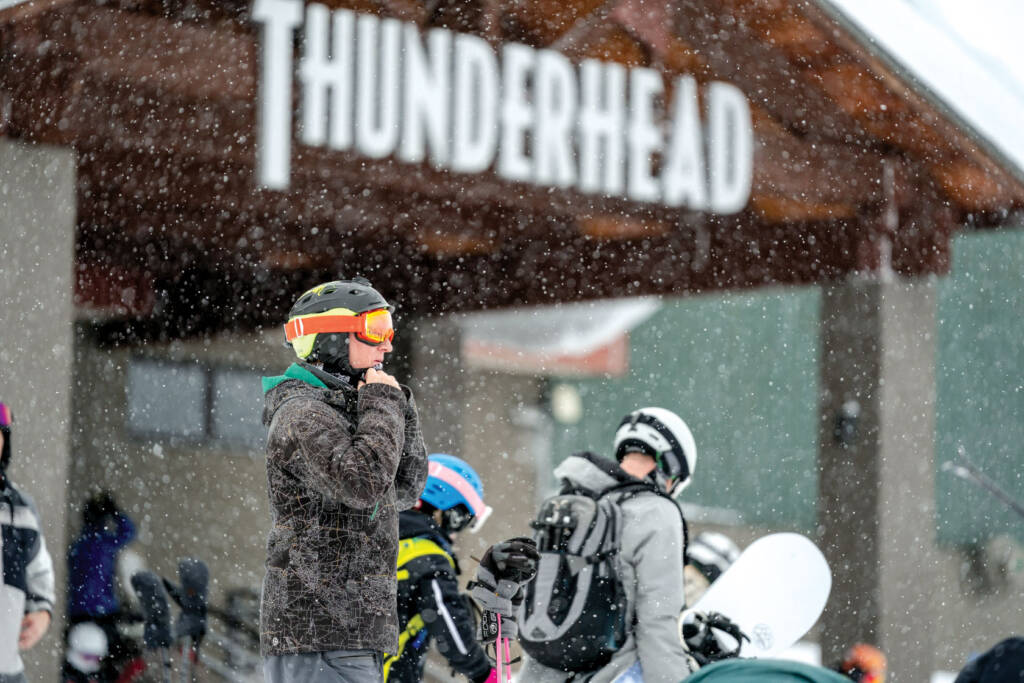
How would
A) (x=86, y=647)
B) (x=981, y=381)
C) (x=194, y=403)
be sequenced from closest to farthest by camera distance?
(x=86, y=647)
(x=194, y=403)
(x=981, y=381)

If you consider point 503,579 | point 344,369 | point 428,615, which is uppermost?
point 344,369

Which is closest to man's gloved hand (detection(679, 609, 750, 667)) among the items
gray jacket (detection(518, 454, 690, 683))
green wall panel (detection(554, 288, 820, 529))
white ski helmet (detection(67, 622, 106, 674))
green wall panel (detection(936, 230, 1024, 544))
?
gray jacket (detection(518, 454, 690, 683))

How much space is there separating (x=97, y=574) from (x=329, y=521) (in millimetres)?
5670

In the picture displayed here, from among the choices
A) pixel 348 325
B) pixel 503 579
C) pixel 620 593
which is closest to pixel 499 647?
pixel 503 579

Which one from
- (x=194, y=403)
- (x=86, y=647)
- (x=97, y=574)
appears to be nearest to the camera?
(x=86, y=647)

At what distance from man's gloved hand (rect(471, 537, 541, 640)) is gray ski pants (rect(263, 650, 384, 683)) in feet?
1.30

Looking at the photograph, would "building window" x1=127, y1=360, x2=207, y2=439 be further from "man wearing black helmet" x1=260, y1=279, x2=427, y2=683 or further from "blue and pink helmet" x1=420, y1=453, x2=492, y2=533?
"man wearing black helmet" x1=260, y1=279, x2=427, y2=683

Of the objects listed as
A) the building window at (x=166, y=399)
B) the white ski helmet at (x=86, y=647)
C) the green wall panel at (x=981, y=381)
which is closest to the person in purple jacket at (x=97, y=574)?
the white ski helmet at (x=86, y=647)

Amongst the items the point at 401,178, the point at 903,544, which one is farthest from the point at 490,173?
the point at 903,544

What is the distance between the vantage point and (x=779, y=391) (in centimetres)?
2027

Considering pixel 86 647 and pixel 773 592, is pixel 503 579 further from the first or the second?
pixel 86 647

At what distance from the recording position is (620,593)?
365 cm

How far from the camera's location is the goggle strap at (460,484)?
12.5 feet

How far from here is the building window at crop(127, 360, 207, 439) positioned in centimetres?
1221
